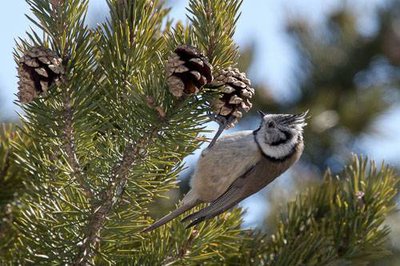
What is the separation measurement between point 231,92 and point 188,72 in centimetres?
29

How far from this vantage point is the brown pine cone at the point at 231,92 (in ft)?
7.72

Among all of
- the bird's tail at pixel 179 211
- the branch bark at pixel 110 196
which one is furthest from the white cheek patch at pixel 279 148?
the branch bark at pixel 110 196

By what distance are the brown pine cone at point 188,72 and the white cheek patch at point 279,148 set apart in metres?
1.57

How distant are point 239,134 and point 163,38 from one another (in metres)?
1.42

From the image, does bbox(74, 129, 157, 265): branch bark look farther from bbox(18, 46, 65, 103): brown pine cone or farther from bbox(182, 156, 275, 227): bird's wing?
bbox(182, 156, 275, 227): bird's wing

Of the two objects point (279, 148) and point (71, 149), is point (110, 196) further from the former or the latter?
point (279, 148)

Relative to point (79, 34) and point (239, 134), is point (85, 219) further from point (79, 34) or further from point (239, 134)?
point (239, 134)

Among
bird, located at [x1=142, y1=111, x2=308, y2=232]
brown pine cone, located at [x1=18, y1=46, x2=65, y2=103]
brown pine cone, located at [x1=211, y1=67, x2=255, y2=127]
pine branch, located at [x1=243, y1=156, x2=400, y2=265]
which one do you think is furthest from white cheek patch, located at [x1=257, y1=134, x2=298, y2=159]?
brown pine cone, located at [x1=18, y1=46, x2=65, y2=103]

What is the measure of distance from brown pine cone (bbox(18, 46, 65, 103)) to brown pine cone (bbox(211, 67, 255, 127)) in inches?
18.7

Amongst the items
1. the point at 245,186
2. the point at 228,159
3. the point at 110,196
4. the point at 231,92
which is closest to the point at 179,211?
the point at 110,196

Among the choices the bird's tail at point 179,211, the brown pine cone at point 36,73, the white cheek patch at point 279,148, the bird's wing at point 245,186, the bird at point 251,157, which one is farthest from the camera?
the white cheek patch at point 279,148

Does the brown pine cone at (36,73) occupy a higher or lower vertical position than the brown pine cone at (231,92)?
lower

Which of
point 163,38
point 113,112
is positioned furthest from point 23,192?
point 163,38

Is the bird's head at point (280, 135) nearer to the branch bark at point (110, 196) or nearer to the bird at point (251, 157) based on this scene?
the bird at point (251, 157)
